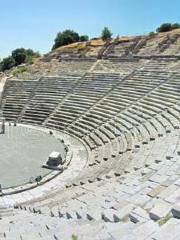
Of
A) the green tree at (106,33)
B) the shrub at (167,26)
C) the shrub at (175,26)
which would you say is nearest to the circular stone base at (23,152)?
the green tree at (106,33)

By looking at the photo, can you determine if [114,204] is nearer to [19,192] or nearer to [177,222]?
[177,222]

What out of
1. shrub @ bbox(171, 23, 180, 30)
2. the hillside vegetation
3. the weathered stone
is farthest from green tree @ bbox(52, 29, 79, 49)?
the weathered stone

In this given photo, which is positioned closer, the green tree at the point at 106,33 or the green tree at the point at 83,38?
the green tree at the point at 106,33

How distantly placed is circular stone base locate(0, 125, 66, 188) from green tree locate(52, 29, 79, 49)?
3520 centimetres

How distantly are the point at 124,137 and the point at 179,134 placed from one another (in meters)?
5.56

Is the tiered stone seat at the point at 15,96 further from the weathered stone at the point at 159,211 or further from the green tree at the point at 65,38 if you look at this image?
the weathered stone at the point at 159,211

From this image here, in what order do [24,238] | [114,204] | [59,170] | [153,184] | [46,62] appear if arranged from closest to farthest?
[24,238], [114,204], [153,184], [59,170], [46,62]

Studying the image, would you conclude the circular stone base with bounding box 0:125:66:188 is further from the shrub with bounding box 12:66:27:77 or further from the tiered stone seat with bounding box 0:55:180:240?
the shrub with bounding box 12:66:27:77

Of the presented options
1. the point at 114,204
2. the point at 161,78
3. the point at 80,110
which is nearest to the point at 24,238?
the point at 114,204

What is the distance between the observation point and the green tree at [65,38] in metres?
68.0

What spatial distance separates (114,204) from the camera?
1137cm

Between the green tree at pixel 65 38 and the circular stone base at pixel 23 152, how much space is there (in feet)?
115

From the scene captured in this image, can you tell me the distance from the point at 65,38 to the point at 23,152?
4300 cm

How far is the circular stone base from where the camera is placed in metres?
23.8
